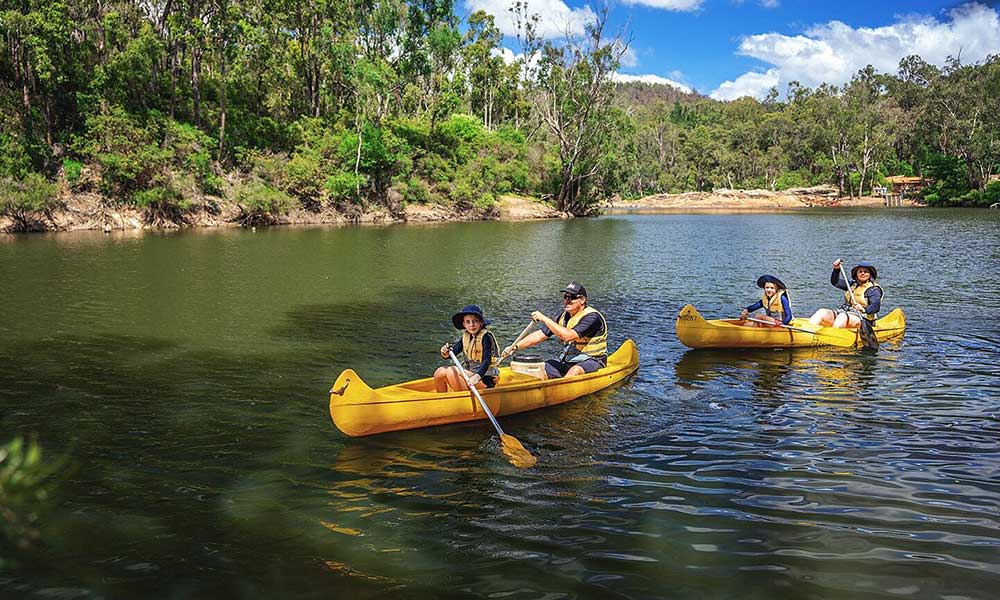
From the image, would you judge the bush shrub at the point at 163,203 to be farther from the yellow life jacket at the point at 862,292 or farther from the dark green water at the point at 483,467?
the yellow life jacket at the point at 862,292

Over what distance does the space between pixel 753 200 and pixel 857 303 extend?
303ft

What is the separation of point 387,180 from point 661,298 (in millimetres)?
39831

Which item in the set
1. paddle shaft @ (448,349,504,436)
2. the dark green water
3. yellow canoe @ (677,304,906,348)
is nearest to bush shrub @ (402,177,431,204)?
the dark green water

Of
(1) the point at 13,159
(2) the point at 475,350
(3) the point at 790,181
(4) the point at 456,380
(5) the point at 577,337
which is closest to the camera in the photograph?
(4) the point at 456,380

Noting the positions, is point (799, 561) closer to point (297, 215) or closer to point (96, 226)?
point (96, 226)

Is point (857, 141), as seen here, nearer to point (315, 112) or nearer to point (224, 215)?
point (315, 112)

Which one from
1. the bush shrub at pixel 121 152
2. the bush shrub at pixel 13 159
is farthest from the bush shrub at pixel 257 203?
the bush shrub at pixel 13 159

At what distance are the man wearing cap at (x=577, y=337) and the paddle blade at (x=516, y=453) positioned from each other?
1.87 meters

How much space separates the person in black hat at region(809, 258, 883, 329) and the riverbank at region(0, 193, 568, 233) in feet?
126

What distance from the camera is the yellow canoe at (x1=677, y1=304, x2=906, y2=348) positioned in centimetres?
1180

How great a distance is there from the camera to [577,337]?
9.48 metres

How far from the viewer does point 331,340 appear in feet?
42.2

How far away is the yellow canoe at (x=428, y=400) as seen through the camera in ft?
24.6

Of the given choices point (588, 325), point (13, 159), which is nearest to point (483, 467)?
point (588, 325)
